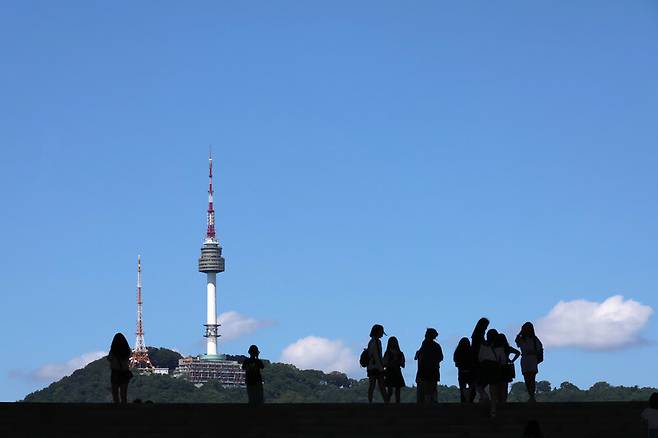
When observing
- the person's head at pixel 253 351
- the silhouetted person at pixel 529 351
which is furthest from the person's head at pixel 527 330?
the person's head at pixel 253 351

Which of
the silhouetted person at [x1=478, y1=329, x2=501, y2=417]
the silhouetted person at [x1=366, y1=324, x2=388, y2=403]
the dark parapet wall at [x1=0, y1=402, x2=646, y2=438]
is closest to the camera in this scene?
the dark parapet wall at [x1=0, y1=402, x2=646, y2=438]

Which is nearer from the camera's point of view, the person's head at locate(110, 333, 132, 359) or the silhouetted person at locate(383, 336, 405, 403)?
the person's head at locate(110, 333, 132, 359)

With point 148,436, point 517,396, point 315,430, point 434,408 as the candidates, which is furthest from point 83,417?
point 517,396

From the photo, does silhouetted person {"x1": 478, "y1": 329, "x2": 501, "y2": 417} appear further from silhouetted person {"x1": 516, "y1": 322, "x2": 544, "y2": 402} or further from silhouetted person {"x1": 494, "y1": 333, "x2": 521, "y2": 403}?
silhouetted person {"x1": 516, "y1": 322, "x2": 544, "y2": 402}

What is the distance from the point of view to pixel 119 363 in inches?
1272

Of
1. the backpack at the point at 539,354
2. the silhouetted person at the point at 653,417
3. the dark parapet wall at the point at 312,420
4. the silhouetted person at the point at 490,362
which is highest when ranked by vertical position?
the backpack at the point at 539,354

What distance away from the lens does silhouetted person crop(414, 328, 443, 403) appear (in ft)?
111

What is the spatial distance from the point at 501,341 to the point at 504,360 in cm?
35

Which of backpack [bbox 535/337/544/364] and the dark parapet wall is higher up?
backpack [bbox 535/337/544/364]

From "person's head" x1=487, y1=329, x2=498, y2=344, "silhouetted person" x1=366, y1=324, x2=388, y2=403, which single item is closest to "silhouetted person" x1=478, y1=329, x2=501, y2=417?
"person's head" x1=487, y1=329, x2=498, y2=344

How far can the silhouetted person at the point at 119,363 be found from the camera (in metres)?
32.1

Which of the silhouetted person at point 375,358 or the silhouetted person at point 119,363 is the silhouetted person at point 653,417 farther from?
the silhouetted person at point 119,363

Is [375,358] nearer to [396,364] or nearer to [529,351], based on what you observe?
[396,364]

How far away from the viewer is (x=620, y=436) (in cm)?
3062
